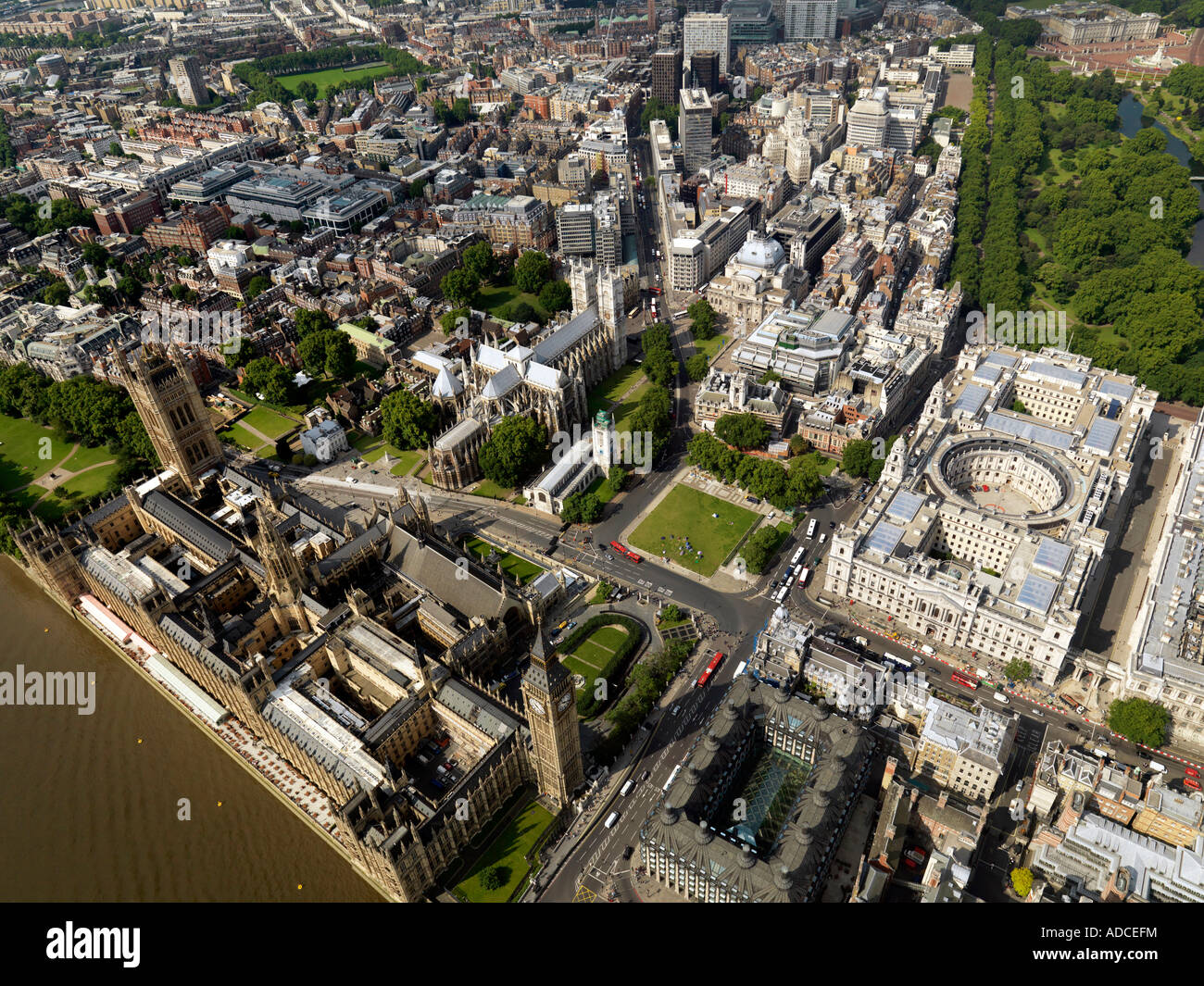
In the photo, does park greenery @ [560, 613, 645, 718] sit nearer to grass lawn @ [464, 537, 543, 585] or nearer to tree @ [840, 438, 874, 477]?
grass lawn @ [464, 537, 543, 585]

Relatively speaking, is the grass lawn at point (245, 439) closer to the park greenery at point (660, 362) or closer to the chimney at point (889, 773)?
the park greenery at point (660, 362)

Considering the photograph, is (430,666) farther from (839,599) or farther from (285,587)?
(839,599)

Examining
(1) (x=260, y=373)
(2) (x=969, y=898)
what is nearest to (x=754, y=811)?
(2) (x=969, y=898)

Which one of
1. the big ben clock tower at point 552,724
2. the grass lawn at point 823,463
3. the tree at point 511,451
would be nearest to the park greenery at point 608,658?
the big ben clock tower at point 552,724

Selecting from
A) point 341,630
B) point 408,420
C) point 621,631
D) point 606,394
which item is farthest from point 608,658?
point 606,394

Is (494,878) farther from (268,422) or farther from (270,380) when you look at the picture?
(270,380)

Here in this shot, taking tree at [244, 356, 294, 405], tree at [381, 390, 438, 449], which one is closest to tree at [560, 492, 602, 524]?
tree at [381, 390, 438, 449]
